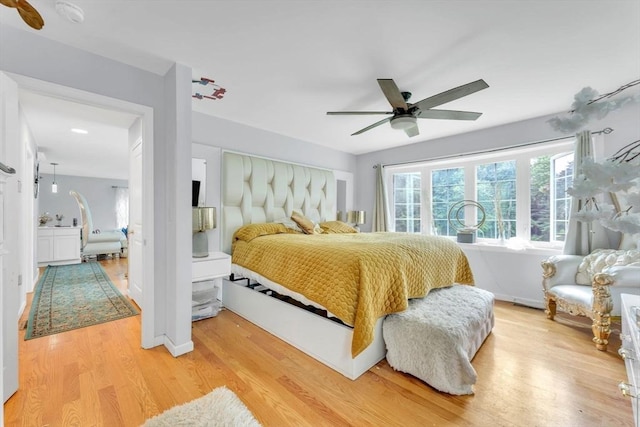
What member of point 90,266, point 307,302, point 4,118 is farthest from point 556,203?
point 90,266

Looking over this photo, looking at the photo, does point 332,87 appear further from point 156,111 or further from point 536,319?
point 536,319

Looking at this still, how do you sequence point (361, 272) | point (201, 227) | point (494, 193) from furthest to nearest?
1. point (494, 193)
2. point (201, 227)
3. point (361, 272)

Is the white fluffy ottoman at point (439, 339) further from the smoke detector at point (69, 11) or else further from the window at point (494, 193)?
the smoke detector at point (69, 11)

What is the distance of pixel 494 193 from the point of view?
3.77m

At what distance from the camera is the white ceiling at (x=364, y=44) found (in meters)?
1.59

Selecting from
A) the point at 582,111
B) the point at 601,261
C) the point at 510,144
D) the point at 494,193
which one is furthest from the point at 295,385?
the point at 510,144

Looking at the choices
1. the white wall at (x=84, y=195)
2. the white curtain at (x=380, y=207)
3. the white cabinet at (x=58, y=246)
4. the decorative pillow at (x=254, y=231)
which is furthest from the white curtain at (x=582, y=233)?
the white wall at (x=84, y=195)

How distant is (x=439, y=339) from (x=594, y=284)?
1664 mm

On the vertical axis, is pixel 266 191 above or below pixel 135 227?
above

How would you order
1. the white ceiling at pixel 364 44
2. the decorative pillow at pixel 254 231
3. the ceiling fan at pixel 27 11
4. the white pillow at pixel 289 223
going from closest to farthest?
the ceiling fan at pixel 27 11
the white ceiling at pixel 364 44
the decorative pillow at pixel 254 231
the white pillow at pixel 289 223

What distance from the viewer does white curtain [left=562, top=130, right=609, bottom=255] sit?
9.34 ft

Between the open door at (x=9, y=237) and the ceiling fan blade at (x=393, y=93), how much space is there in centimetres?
239

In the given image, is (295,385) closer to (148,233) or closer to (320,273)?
(320,273)

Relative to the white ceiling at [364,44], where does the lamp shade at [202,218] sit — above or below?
below
